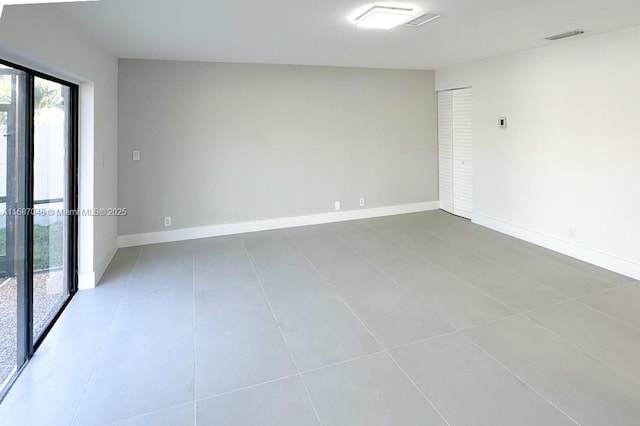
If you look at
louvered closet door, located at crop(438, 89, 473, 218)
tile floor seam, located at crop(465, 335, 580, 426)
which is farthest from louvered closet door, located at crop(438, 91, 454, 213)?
tile floor seam, located at crop(465, 335, 580, 426)

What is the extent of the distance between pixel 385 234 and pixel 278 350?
10.2ft

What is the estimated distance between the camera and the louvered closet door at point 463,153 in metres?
5.80

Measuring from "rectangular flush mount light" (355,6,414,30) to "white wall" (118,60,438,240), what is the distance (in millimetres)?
2306

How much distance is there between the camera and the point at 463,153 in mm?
5965

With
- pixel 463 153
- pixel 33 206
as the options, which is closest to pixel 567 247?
pixel 463 153

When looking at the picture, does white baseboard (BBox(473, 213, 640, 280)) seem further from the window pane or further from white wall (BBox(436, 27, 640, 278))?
the window pane

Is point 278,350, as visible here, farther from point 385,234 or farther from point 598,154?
point 598,154

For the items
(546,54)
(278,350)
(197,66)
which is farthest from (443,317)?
(197,66)

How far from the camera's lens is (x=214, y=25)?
10.8ft

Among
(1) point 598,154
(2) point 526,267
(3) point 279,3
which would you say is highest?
(3) point 279,3

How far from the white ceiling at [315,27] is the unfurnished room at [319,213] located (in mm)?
39

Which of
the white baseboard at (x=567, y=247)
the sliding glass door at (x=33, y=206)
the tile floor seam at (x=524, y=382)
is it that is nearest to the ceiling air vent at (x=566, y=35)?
the white baseboard at (x=567, y=247)

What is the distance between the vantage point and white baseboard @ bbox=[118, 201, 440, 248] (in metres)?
4.99

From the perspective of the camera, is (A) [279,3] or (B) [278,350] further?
(A) [279,3]
